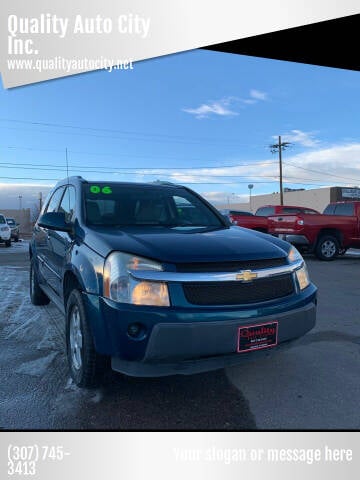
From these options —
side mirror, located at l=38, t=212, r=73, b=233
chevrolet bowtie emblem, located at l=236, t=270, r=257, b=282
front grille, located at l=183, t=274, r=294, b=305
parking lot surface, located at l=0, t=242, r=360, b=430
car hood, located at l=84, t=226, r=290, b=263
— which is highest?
side mirror, located at l=38, t=212, r=73, b=233

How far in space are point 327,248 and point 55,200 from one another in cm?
945

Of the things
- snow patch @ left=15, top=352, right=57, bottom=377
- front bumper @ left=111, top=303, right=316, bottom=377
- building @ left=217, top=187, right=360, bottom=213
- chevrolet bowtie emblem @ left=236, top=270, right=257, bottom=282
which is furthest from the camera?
building @ left=217, top=187, right=360, bottom=213

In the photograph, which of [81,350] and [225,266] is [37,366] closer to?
[81,350]

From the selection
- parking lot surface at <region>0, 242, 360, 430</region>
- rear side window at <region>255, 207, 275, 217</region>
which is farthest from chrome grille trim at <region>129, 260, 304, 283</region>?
rear side window at <region>255, 207, 275, 217</region>

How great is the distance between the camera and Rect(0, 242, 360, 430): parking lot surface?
2469mm

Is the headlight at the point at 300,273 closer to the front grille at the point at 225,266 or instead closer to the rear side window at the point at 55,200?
the front grille at the point at 225,266

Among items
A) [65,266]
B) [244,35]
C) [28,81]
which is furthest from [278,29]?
[65,266]

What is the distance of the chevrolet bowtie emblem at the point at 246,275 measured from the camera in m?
2.54

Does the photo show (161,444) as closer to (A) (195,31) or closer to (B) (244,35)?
(A) (195,31)

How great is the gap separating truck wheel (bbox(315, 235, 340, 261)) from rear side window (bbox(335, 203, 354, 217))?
1.16 meters

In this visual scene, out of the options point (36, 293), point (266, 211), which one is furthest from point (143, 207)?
point (266, 211)

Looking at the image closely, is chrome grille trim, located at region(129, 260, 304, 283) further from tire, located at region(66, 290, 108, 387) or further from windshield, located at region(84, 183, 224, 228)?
windshield, located at region(84, 183, 224, 228)

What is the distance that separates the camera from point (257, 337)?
2.55 m

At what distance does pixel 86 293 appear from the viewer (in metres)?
2.64
